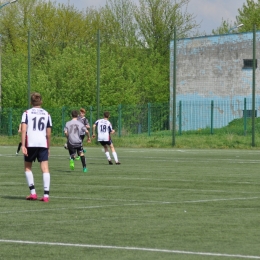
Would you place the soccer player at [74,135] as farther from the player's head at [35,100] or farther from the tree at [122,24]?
the tree at [122,24]

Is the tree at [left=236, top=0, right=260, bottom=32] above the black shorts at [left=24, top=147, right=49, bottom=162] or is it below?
above

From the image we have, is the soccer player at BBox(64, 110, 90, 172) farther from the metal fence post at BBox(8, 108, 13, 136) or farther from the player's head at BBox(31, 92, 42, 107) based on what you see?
the metal fence post at BBox(8, 108, 13, 136)

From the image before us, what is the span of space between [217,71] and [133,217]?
52835mm

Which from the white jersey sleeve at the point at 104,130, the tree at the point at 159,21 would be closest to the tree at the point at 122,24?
the tree at the point at 159,21

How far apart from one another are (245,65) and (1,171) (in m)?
Answer: 40.7

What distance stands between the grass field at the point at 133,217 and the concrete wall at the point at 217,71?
132ft

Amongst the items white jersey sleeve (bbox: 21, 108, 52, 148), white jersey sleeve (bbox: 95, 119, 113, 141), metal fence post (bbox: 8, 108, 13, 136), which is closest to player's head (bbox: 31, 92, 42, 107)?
white jersey sleeve (bbox: 21, 108, 52, 148)

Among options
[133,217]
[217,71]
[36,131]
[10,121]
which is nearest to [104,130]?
[36,131]

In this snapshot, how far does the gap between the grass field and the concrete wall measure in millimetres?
40367

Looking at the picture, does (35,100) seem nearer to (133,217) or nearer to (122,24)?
(133,217)

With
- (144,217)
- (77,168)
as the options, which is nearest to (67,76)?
(77,168)

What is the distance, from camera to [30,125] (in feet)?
50.8

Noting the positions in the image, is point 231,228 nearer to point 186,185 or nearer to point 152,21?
point 186,185

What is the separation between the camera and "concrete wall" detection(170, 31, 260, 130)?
206ft
